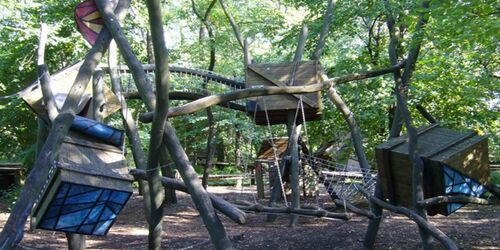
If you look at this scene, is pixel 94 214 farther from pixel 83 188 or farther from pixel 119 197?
pixel 83 188

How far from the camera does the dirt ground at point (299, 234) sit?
6.65 meters

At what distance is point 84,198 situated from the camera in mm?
3883

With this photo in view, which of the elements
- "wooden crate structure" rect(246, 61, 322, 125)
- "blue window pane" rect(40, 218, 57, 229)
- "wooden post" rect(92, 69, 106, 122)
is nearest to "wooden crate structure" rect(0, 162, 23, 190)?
"wooden crate structure" rect(246, 61, 322, 125)

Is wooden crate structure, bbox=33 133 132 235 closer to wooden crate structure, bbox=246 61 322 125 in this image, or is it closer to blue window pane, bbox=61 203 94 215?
blue window pane, bbox=61 203 94 215

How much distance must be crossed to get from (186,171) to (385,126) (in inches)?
346

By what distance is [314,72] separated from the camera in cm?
712

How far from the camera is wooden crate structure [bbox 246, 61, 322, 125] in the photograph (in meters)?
7.13

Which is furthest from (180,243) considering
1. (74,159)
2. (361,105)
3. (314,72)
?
(361,105)

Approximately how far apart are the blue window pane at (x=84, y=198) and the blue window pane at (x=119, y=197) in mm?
124

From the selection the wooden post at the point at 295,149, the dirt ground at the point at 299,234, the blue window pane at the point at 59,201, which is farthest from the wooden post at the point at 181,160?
the wooden post at the point at 295,149

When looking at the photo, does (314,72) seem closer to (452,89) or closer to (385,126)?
(452,89)

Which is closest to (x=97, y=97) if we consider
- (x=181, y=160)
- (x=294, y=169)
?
(x=181, y=160)

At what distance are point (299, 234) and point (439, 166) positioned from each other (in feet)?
11.5

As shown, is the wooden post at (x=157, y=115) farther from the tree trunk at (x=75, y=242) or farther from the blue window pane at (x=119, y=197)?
the tree trunk at (x=75, y=242)
